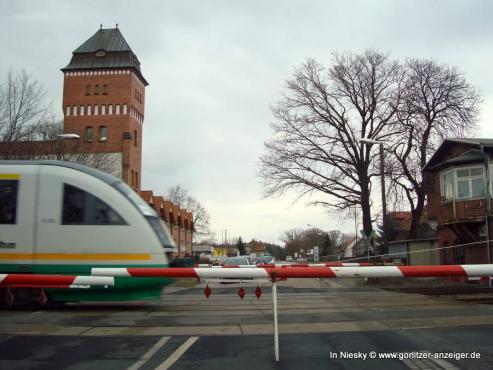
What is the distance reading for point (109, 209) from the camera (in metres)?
11.1

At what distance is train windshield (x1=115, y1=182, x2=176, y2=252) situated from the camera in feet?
37.7

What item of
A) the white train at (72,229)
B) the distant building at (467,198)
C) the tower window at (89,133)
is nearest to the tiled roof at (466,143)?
the distant building at (467,198)

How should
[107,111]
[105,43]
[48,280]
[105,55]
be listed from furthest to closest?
[105,43]
[105,55]
[107,111]
[48,280]

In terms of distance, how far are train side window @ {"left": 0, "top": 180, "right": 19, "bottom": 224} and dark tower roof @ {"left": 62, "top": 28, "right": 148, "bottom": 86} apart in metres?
54.2

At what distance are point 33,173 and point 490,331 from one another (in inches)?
377

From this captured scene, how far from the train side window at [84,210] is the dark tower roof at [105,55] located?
54752 millimetres

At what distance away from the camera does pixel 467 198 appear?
27344 millimetres

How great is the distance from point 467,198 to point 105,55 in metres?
50.8

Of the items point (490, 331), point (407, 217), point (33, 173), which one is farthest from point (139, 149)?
point (490, 331)

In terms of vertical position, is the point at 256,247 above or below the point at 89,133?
below

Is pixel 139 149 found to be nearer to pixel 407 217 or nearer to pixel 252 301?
pixel 407 217

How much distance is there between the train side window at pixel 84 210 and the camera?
11.0m

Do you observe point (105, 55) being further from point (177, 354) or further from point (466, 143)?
point (177, 354)

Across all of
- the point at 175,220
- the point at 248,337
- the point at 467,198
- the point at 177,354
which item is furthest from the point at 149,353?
the point at 175,220
